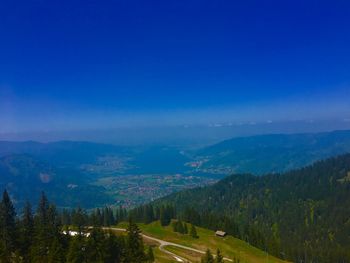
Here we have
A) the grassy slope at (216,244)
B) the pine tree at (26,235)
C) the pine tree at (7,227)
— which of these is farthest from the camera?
the grassy slope at (216,244)

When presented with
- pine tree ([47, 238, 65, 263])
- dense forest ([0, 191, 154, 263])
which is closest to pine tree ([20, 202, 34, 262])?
dense forest ([0, 191, 154, 263])

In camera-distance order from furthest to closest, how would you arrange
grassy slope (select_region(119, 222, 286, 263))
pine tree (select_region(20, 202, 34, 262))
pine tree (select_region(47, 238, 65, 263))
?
grassy slope (select_region(119, 222, 286, 263)) < pine tree (select_region(20, 202, 34, 262)) < pine tree (select_region(47, 238, 65, 263))

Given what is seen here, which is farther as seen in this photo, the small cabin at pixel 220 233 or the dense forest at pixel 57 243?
the small cabin at pixel 220 233

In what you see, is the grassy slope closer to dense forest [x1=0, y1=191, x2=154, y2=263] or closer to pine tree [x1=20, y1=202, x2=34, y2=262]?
dense forest [x1=0, y1=191, x2=154, y2=263]

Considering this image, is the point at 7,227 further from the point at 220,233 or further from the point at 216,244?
the point at 220,233

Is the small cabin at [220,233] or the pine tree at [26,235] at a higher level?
the pine tree at [26,235]

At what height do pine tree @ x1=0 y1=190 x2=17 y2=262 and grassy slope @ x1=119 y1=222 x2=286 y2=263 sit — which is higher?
pine tree @ x1=0 y1=190 x2=17 y2=262

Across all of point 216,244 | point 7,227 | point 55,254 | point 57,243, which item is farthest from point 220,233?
point 55,254

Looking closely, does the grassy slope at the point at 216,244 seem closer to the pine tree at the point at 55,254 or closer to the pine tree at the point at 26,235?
the pine tree at the point at 26,235

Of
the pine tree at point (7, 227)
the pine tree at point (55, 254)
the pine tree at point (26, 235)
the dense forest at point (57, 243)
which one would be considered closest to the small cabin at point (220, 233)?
the dense forest at point (57, 243)

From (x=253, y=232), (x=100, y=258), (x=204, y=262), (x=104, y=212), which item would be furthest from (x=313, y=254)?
(x=100, y=258)
